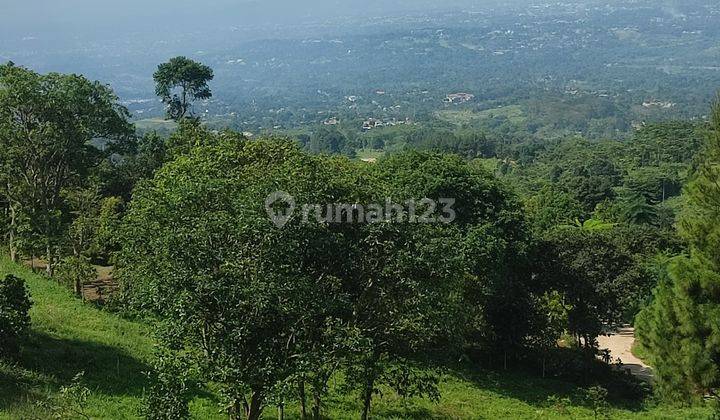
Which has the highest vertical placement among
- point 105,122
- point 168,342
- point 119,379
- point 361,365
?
point 105,122

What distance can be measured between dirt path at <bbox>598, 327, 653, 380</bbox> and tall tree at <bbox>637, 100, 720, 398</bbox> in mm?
9574

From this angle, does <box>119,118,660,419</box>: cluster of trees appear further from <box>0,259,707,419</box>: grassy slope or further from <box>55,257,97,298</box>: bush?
<box>55,257,97,298</box>: bush

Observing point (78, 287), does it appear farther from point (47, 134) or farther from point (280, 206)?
Result: point (280, 206)

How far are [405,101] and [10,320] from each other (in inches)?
6272

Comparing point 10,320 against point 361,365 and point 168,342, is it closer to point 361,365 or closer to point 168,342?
point 168,342

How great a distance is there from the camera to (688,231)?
23.9 feet

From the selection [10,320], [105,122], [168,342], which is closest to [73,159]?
[105,122]

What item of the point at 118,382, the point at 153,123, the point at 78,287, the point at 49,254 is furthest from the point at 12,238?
the point at 153,123

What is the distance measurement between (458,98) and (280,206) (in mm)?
166403

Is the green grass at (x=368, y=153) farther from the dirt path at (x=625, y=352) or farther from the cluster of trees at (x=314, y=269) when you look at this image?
the cluster of trees at (x=314, y=269)

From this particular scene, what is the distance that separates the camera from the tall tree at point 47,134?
48.7 ft

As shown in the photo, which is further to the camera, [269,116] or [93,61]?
[93,61]

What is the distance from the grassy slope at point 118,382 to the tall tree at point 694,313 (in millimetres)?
1883

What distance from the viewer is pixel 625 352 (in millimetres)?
18781
